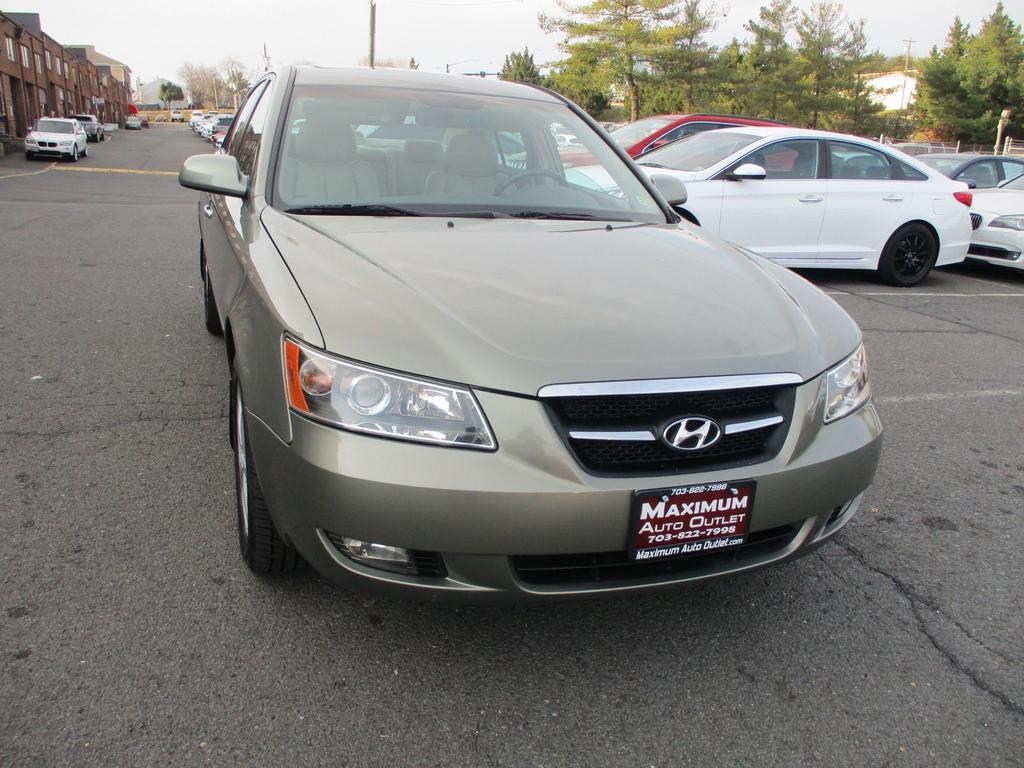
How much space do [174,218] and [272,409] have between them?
10965mm

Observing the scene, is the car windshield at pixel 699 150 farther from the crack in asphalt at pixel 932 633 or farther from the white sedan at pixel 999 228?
the crack in asphalt at pixel 932 633

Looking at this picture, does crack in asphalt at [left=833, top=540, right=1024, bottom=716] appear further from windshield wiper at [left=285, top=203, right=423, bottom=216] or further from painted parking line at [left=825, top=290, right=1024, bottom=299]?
painted parking line at [left=825, top=290, right=1024, bottom=299]

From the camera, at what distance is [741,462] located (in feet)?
6.81

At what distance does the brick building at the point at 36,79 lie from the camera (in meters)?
43.0

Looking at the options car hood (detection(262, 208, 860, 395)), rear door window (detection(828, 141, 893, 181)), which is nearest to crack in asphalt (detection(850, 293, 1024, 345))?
rear door window (detection(828, 141, 893, 181))

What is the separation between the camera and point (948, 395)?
16.1 ft

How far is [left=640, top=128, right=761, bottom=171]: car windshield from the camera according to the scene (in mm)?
8242

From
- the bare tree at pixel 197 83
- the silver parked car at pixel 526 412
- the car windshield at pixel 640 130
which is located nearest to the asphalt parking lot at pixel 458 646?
the silver parked car at pixel 526 412

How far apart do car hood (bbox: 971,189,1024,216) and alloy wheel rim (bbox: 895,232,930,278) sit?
5.43 ft

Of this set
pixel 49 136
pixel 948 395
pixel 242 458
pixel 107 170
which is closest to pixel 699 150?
pixel 948 395

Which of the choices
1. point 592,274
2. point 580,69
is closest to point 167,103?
point 580,69

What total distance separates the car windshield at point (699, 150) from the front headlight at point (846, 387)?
238 inches

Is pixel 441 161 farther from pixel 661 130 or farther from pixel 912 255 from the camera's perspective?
pixel 661 130

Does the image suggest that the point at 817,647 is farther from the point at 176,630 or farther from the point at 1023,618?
the point at 176,630
